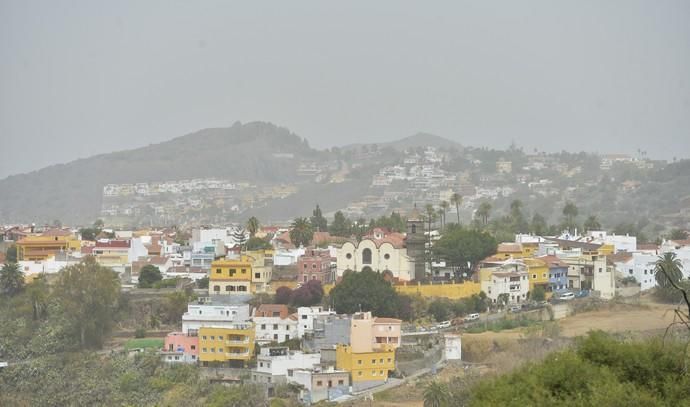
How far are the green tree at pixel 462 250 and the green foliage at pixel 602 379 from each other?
55.5 feet

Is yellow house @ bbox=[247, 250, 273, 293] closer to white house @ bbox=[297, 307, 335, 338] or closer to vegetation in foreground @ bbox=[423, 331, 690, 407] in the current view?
white house @ bbox=[297, 307, 335, 338]

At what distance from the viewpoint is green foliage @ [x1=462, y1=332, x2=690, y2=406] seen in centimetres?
1240

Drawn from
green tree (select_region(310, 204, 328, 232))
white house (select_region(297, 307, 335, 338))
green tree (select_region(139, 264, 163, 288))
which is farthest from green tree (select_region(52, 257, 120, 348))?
green tree (select_region(310, 204, 328, 232))

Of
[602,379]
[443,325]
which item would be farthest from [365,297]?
[602,379]

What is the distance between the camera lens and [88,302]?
96.1 feet

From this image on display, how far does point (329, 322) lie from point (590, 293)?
7088 millimetres

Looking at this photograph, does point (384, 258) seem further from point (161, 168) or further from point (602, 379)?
point (161, 168)

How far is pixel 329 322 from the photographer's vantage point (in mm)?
25875

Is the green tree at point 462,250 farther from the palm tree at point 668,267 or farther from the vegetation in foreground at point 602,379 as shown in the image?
the vegetation in foreground at point 602,379

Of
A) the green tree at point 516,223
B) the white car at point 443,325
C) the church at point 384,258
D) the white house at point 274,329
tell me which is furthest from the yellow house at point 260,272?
the green tree at point 516,223

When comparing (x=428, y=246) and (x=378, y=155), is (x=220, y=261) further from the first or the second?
(x=378, y=155)

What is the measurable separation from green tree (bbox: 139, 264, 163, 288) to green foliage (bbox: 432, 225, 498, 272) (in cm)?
579

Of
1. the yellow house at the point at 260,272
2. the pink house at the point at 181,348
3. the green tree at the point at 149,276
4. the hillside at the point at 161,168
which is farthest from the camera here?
the hillside at the point at 161,168

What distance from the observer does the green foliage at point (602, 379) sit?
12398mm
